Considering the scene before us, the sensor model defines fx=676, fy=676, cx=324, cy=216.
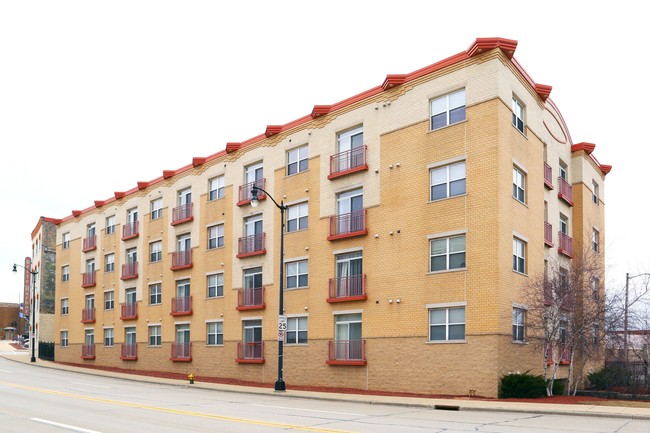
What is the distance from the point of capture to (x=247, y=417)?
59.5 ft

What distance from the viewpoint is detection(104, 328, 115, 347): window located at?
166 ft

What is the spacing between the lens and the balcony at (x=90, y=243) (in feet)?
178

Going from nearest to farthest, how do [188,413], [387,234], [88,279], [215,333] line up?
[188,413] → [387,234] → [215,333] → [88,279]

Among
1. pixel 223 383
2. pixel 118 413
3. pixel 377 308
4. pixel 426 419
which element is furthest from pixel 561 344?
pixel 118 413

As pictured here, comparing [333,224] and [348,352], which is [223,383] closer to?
[348,352]

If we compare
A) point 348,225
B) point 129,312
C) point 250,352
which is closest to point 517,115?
point 348,225

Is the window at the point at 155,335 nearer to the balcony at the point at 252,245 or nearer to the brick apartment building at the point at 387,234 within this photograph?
the brick apartment building at the point at 387,234

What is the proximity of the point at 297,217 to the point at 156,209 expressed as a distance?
52.1ft

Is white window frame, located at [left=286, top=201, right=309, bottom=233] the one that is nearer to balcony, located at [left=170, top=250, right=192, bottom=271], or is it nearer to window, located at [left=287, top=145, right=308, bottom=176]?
window, located at [left=287, top=145, right=308, bottom=176]

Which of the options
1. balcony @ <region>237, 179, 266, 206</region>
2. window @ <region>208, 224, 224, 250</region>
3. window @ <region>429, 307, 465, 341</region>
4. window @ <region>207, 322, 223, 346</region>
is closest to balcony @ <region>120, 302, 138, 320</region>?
window @ <region>207, 322, 223, 346</region>

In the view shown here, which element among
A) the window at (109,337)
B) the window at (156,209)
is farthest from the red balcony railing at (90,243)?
the window at (156,209)

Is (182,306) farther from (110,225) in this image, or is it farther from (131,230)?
(110,225)

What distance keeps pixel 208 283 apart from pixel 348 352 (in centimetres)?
1296

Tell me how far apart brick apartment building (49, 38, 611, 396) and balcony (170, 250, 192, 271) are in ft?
0.46
